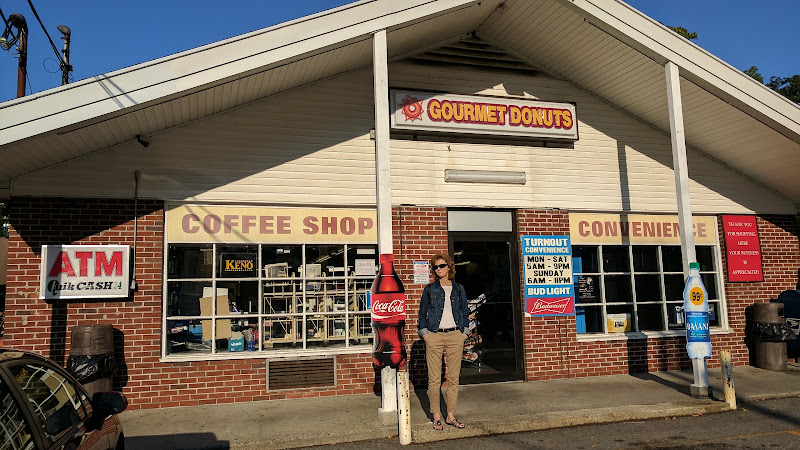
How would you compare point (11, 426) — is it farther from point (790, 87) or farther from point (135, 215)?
point (790, 87)

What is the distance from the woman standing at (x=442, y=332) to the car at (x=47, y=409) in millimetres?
3340

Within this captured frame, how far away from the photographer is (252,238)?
8.09 metres

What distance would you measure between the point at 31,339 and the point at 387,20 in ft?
20.1

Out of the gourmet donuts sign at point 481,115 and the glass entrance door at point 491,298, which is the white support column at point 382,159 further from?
the glass entrance door at point 491,298

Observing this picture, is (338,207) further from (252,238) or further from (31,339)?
(31,339)

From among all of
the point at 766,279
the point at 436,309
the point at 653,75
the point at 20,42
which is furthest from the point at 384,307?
the point at 20,42

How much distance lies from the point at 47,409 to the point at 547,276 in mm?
7499

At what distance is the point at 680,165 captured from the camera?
812cm

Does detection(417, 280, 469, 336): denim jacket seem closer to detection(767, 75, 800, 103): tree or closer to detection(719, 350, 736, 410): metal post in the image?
detection(719, 350, 736, 410): metal post

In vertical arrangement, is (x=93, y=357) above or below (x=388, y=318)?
below

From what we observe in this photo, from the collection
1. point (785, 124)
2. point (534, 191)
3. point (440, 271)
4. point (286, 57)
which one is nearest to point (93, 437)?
point (440, 271)

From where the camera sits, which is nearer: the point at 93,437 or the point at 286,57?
the point at 93,437

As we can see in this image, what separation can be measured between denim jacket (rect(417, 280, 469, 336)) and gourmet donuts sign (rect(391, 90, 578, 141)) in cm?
320

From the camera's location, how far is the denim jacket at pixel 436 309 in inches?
Result: 245
